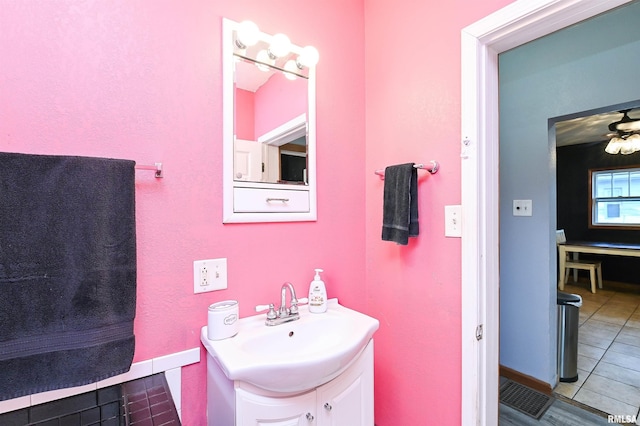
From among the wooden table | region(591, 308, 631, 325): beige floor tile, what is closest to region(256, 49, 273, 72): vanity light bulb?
region(591, 308, 631, 325): beige floor tile

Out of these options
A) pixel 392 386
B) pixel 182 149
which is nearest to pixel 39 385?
pixel 182 149

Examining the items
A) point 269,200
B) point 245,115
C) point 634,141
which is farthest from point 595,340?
point 245,115

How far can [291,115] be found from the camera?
1.37m

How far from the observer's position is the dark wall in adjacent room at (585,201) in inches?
184

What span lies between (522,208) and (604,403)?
138 centimetres

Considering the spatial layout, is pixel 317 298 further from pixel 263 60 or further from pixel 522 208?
pixel 522 208

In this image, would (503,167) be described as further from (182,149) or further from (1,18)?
(1,18)

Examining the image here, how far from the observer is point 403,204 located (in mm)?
1273

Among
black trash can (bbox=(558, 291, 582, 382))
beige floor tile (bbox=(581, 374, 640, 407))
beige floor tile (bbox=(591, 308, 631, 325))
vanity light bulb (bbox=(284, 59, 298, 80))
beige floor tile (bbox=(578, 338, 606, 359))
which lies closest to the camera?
vanity light bulb (bbox=(284, 59, 298, 80))

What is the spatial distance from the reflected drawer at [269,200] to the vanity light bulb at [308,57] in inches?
24.5

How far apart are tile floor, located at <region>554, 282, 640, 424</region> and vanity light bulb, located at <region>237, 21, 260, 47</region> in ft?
9.72

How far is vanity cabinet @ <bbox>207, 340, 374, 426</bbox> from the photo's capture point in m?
0.85

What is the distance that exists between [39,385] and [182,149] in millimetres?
804

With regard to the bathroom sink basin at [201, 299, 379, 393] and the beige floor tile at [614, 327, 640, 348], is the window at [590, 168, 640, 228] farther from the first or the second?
the bathroom sink basin at [201, 299, 379, 393]
